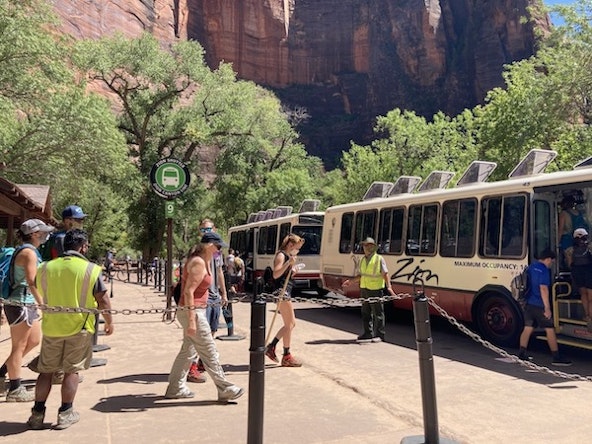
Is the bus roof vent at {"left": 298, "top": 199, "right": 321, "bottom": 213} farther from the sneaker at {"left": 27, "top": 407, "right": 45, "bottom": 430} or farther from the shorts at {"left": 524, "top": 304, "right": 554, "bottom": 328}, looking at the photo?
the sneaker at {"left": 27, "top": 407, "right": 45, "bottom": 430}

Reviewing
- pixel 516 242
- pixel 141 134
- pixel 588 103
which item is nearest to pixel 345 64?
pixel 141 134

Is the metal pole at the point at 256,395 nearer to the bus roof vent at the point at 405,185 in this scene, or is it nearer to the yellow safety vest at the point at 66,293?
A: the yellow safety vest at the point at 66,293

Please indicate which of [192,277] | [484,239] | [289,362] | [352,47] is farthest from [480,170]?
[352,47]

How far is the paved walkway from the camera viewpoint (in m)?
4.61

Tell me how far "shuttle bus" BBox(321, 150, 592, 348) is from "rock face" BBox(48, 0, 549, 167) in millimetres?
77215

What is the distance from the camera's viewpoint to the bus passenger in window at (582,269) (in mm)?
7480

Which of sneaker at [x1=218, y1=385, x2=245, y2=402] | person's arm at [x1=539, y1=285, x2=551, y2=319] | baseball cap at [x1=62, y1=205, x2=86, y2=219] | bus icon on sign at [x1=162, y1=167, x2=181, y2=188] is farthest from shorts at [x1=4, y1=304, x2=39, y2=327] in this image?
person's arm at [x1=539, y1=285, x2=551, y2=319]

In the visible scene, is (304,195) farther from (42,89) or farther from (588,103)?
(42,89)

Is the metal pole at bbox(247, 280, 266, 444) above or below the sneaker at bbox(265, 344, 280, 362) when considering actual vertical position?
above

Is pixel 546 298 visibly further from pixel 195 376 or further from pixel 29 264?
pixel 29 264

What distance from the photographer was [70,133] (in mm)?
19547

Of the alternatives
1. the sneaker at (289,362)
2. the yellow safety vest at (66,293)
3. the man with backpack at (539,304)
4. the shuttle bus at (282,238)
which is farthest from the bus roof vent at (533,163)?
the yellow safety vest at (66,293)

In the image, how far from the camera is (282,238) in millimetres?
20359

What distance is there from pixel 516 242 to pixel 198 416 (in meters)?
5.89
